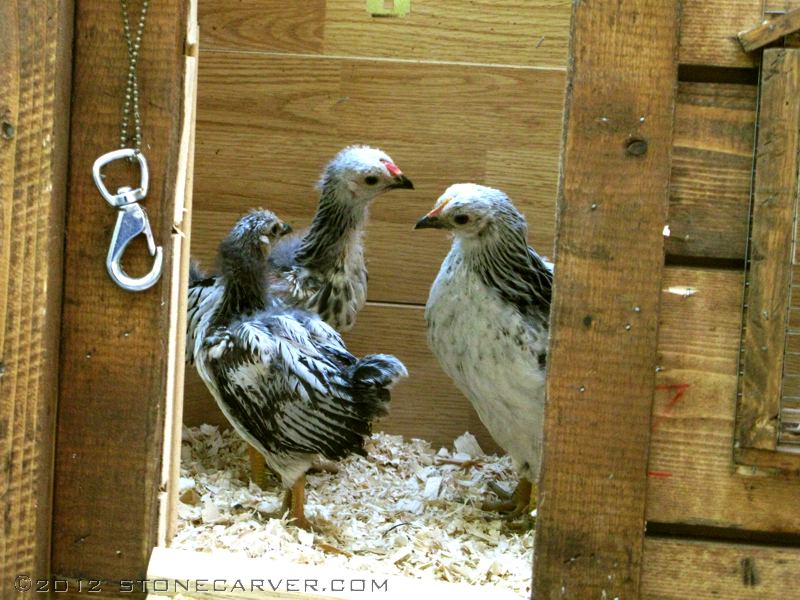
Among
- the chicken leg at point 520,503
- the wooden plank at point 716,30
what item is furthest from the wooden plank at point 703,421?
the chicken leg at point 520,503

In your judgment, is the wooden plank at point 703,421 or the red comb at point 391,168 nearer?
the wooden plank at point 703,421

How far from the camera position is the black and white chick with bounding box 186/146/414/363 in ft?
7.80

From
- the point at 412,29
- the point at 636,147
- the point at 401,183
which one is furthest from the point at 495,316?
the point at 636,147

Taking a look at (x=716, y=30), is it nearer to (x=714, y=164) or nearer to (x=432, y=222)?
(x=714, y=164)

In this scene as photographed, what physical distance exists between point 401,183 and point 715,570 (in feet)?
4.27

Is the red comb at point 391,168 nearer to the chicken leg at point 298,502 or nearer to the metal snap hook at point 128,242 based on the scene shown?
the chicken leg at point 298,502

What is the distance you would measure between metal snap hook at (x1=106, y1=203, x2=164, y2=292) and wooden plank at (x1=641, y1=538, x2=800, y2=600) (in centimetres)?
78

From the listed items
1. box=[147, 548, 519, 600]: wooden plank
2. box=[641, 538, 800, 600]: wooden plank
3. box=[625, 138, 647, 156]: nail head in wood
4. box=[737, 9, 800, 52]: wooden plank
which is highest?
box=[737, 9, 800, 52]: wooden plank

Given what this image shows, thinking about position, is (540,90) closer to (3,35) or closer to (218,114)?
(218,114)

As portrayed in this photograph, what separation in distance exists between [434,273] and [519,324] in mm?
466

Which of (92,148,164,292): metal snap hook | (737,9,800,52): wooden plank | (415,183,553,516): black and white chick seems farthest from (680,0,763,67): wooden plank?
(415,183,553,516): black and white chick

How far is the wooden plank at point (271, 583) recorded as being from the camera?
4.53 ft

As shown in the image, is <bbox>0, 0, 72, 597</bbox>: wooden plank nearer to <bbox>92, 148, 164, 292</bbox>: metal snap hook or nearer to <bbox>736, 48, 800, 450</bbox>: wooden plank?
<bbox>92, 148, 164, 292</bbox>: metal snap hook

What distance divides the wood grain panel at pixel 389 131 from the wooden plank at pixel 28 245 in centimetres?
108
